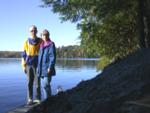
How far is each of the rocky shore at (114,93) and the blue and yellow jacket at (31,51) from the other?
12.1ft

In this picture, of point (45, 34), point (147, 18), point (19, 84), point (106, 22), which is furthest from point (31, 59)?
point (19, 84)

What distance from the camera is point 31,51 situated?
40.5 ft

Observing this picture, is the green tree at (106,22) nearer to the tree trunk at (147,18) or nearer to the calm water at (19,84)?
the tree trunk at (147,18)

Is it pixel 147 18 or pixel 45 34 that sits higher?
pixel 147 18

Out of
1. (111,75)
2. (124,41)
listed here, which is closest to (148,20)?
(124,41)

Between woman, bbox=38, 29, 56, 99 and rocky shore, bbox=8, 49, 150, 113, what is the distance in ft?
8.82

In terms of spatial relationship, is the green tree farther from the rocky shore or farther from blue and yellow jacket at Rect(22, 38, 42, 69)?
the rocky shore

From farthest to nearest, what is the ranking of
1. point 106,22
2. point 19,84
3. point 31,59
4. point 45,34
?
point 19,84
point 106,22
point 31,59
point 45,34

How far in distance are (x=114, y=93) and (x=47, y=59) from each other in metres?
4.68

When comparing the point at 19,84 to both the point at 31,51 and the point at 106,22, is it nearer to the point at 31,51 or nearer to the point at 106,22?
the point at 106,22

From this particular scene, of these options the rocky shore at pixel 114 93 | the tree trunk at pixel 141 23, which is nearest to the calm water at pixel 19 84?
the tree trunk at pixel 141 23

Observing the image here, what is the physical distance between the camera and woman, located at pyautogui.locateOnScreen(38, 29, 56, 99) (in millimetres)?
11413

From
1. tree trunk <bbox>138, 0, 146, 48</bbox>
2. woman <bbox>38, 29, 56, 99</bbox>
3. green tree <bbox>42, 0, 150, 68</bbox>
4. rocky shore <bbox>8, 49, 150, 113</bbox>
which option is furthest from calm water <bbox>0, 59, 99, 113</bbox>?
rocky shore <bbox>8, 49, 150, 113</bbox>

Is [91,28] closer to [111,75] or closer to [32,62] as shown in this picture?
[32,62]
